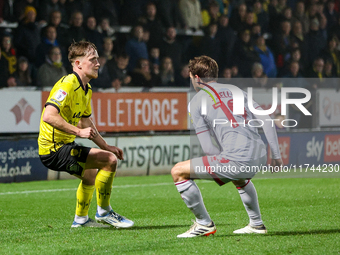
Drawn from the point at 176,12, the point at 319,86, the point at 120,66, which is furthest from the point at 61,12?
the point at 319,86

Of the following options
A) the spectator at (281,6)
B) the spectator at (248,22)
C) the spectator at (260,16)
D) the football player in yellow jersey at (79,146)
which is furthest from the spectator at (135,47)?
the football player in yellow jersey at (79,146)

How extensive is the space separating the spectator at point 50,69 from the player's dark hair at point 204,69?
6799 millimetres

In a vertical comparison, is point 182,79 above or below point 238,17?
below

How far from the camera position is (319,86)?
16141 mm

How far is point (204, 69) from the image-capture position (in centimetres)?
521

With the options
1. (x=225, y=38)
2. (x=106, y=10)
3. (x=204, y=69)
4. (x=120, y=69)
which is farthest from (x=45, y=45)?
(x=204, y=69)

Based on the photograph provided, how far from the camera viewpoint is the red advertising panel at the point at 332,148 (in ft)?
48.1

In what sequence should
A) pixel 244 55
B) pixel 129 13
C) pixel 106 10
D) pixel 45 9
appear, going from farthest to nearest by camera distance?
pixel 244 55
pixel 129 13
pixel 106 10
pixel 45 9

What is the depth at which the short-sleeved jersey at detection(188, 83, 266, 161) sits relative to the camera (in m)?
5.12

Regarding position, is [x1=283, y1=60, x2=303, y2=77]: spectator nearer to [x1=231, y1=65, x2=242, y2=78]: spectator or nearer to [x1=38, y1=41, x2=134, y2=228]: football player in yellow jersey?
[x1=231, y1=65, x2=242, y2=78]: spectator

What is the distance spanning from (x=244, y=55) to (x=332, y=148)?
328 centimetres

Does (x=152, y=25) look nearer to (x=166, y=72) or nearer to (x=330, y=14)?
(x=166, y=72)

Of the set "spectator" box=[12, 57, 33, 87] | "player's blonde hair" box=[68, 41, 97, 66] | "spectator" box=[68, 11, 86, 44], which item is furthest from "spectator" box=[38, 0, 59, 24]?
"player's blonde hair" box=[68, 41, 97, 66]

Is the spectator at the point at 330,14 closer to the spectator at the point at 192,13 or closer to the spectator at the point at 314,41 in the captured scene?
the spectator at the point at 314,41
